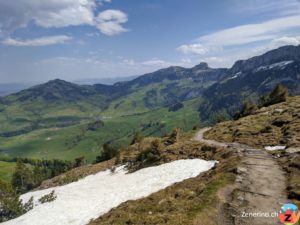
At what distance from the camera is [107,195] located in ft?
140

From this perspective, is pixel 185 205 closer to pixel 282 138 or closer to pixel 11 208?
pixel 282 138

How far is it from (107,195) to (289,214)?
27.0 meters

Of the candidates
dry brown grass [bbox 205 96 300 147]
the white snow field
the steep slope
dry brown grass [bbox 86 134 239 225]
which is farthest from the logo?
dry brown grass [bbox 205 96 300 147]

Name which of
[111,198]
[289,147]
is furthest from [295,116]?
[111,198]

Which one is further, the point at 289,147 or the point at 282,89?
the point at 282,89

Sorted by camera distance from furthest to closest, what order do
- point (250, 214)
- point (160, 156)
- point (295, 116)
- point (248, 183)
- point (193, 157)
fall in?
1. point (295, 116)
2. point (160, 156)
3. point (193, 157)
4. point (248, 183)
5. point (250, 214)

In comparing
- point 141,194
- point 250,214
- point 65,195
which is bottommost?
point 65,195

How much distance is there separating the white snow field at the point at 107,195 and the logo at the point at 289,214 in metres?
16.5

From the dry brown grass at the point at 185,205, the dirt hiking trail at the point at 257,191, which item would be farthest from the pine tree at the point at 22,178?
the dirt hiking trail at the point at 257,191

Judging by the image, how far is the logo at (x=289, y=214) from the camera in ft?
68.3

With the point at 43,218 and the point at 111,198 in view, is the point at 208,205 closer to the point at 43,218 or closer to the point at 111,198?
the point at 111,198

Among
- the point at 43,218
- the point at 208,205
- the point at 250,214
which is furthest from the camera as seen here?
the point at 43,218

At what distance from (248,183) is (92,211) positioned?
19.9 metres

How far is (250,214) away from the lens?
2261cm
